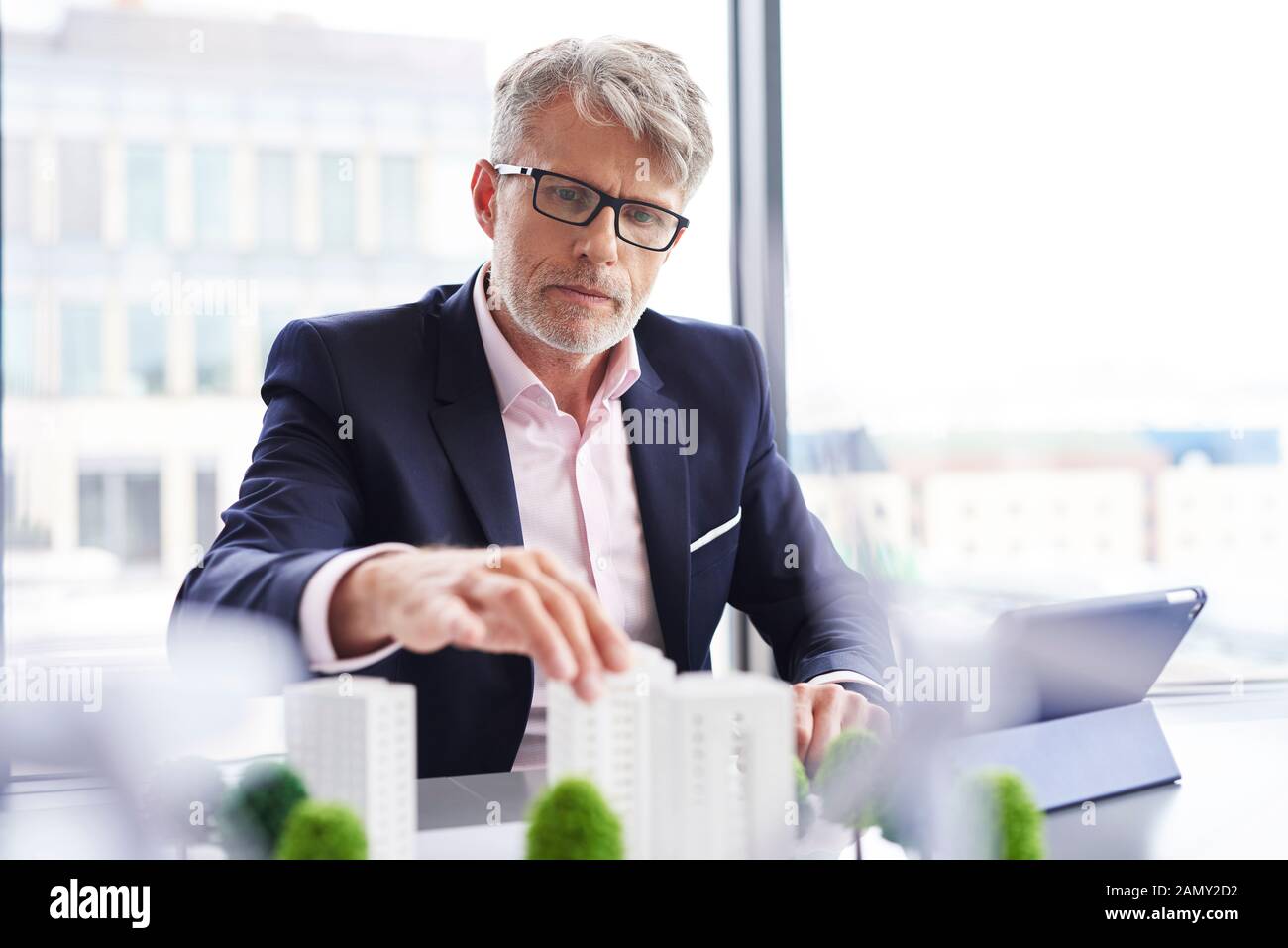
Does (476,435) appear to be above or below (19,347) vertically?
below

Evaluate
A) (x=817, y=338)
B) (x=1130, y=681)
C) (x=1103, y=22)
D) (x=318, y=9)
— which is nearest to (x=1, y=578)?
(x=318, y=9)

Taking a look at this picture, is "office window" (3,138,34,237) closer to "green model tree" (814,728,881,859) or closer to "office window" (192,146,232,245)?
"office window" (192,146,232,245)

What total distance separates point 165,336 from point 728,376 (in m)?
1.39

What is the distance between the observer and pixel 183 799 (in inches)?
35.5

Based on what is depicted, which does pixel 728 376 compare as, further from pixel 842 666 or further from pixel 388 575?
pixel 388 575

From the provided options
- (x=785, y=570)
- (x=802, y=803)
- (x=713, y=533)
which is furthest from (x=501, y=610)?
(x=785, y=570)

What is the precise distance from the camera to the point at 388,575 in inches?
36.4

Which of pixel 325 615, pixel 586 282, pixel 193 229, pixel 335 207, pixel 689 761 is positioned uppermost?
pixel 335 207

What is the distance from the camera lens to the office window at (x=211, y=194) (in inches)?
92.3

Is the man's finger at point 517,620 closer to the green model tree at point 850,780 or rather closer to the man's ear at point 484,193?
the green model tree at point 850,780

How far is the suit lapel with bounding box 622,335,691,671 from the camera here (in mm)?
1533

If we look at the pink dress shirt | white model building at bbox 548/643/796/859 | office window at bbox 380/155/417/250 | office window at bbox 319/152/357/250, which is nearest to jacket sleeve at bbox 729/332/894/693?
the pink dress shirt

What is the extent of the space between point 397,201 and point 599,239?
1.23m

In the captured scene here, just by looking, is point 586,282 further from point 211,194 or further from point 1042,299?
point 1042,299
